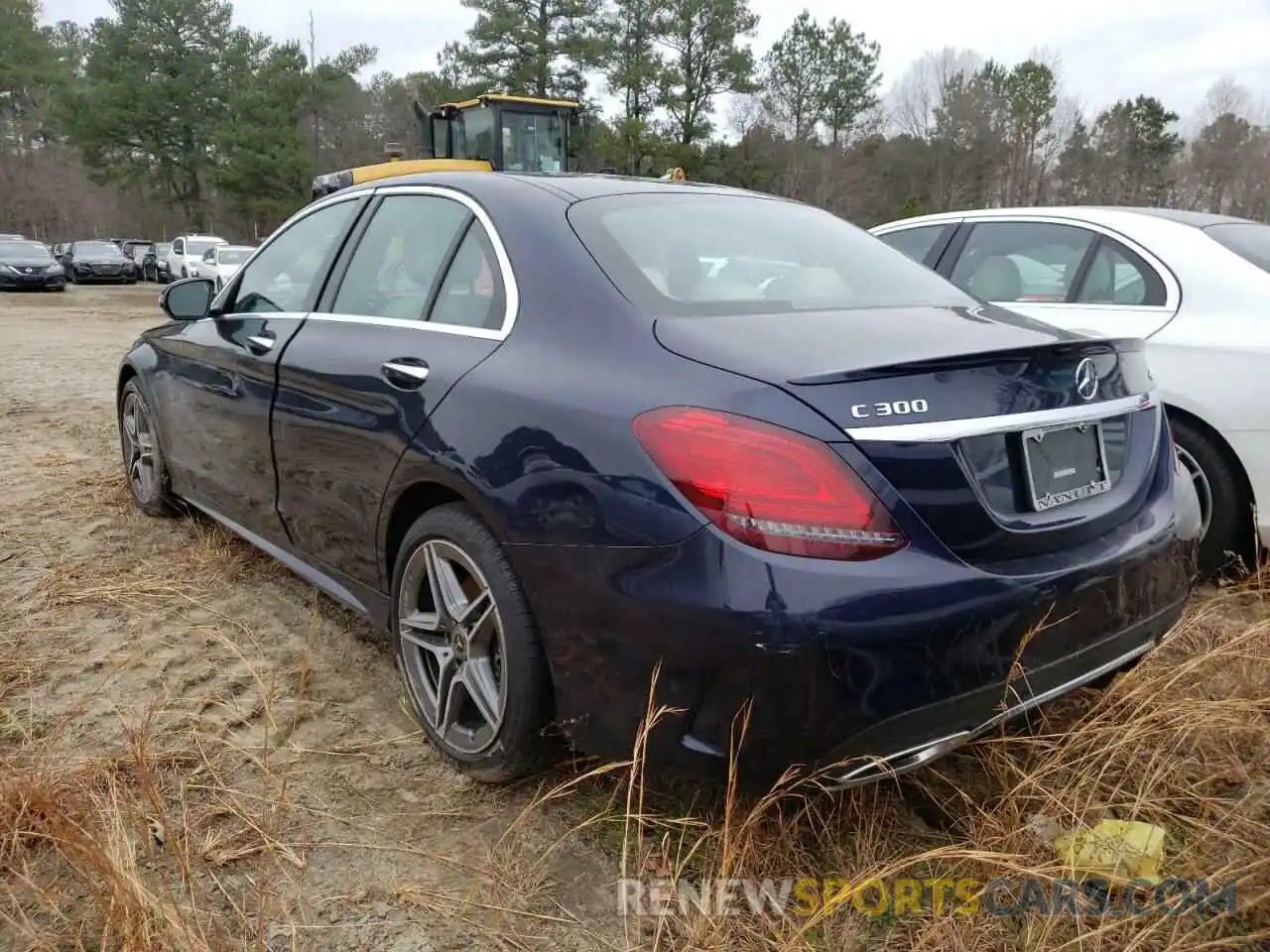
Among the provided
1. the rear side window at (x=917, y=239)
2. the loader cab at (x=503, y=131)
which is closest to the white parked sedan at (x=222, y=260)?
the loader cab at (x=503, y=131)

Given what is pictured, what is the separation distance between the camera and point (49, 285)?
84.3 ft

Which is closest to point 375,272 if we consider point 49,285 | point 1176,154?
point 49,285

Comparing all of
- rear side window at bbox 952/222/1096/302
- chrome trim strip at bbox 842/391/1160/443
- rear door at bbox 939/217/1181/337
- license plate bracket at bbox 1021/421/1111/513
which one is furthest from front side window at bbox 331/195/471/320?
rear side window at bbox 952/222/1096/302

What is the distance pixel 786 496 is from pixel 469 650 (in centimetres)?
96

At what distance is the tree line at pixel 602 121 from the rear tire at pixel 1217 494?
36792mm

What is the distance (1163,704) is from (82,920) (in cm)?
244

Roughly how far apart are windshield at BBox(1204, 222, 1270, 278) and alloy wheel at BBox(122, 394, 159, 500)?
4.54 m

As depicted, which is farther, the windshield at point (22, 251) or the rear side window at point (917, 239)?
the windshield at point (22, 251)

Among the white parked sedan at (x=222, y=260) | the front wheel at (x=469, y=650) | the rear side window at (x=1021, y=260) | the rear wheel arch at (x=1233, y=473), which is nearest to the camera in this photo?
the front wheel at (x=469, y=650)

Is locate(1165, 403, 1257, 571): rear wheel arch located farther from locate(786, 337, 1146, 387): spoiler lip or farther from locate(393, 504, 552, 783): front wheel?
locate(393, 504, 552, 783): front wheel

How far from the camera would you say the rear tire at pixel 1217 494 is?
330 centimetres

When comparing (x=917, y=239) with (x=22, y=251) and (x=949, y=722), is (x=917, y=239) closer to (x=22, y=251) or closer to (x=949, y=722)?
(x=949, y=722)

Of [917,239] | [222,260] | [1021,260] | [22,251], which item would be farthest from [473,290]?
[22,251]

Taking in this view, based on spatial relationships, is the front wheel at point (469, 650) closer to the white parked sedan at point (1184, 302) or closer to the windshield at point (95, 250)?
the white parked sedan at point (1184, 302)
